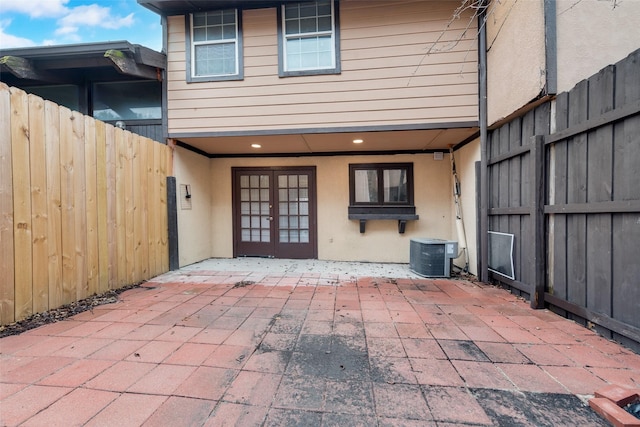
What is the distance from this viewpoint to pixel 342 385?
1531 mm

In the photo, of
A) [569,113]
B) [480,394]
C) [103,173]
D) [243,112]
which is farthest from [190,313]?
[569,113]

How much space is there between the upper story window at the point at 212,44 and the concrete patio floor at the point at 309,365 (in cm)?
345

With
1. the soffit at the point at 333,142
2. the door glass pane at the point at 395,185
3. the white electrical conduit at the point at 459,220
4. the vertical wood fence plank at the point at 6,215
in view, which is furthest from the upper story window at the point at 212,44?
the white electrical conduit at the point at 459,220

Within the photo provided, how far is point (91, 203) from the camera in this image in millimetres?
2992

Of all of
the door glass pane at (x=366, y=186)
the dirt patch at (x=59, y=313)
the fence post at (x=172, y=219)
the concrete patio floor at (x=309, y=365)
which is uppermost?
the door glass pane at (x=366, y=186)

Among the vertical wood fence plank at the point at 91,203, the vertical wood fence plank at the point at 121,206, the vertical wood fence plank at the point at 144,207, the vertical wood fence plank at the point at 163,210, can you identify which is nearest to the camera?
the vertical wood fence plank at the point at 91,203

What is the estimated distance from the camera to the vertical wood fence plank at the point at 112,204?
3.21 metres

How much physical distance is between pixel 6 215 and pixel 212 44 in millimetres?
3496

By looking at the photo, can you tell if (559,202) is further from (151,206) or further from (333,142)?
(151,206)

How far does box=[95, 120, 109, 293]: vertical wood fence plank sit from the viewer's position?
10.1 ft

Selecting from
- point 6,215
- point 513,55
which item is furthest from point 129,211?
point 513,55

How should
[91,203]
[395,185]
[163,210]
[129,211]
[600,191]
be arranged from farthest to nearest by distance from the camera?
1. [395,185]
2. [163,210]
3. [129,211]
4. [91,203]
5. [600,191]

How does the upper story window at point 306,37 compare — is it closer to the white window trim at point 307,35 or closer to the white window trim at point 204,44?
the white window trim at point 307,35

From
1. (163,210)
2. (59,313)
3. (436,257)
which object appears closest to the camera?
(59,313)
